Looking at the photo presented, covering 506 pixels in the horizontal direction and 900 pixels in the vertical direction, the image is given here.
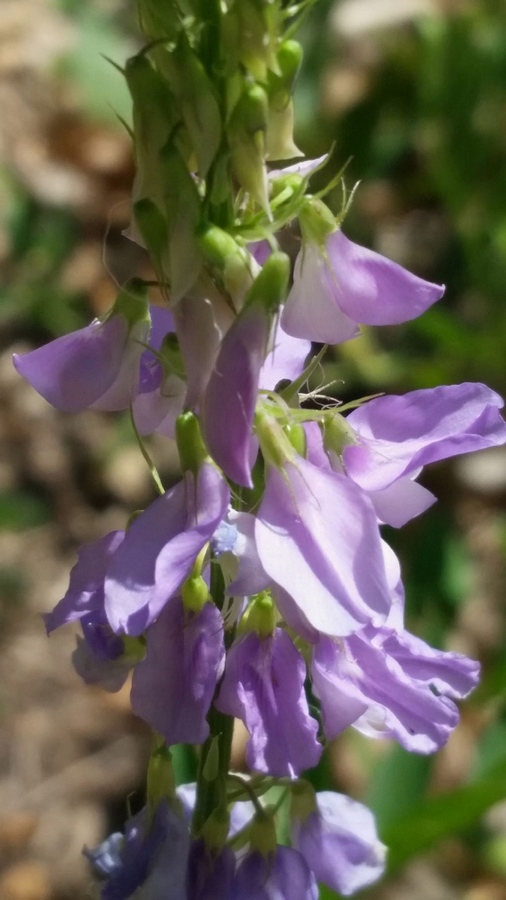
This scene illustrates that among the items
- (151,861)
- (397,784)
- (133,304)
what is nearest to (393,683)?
(151,861)

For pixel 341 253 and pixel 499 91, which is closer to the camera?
pixel 341 253

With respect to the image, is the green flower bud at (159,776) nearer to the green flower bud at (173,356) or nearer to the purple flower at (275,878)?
the purple flower at (275,878)

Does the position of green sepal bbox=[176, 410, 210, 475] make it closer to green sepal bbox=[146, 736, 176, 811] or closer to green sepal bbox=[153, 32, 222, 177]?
green sepal bbox=[153, 32, 222, 177]

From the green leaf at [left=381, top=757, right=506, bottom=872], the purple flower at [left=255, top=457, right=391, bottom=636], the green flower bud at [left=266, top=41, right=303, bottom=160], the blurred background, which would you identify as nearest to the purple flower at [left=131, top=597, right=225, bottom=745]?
the purple flower at [left=255, top=457, right=391, bottom=636]

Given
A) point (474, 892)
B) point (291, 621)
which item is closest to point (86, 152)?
point (474, 892)

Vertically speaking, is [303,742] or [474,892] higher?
[303,742]

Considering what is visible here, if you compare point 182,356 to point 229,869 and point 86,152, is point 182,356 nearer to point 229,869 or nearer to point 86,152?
point 229,869

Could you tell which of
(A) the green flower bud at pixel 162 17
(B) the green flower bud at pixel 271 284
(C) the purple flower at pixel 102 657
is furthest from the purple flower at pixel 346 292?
(C) the purple flower at pixel 102 657
